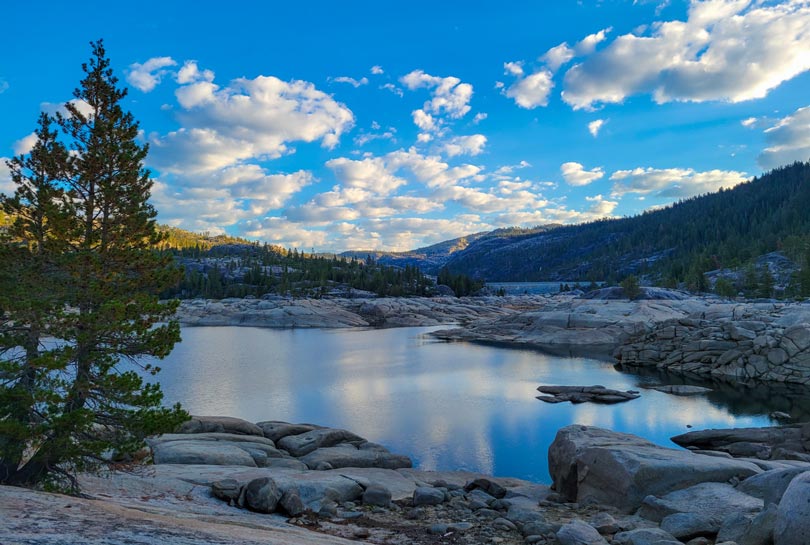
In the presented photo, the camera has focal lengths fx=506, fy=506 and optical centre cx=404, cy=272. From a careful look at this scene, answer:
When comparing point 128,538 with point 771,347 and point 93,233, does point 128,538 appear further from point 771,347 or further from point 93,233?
point 771,347

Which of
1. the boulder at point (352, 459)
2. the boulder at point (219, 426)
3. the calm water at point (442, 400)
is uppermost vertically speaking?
the boulder at point (219, 426)

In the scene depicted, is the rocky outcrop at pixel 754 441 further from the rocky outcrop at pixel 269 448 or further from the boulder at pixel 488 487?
the rocky outcrop at pixel 269 448

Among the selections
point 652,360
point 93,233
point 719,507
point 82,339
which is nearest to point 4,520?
point 82,339

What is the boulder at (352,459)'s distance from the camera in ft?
68.1

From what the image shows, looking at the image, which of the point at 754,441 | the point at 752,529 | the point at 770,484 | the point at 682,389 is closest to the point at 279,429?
the point at 770,484

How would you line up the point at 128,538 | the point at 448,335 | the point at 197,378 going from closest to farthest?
the point at 128,538 → the point at 197,378 → the point at 448,335

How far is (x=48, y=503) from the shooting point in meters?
7.25

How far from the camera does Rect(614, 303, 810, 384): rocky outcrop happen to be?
43000 mm

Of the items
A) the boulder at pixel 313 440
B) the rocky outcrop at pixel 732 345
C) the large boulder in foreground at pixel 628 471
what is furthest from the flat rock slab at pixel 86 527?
the rocky outcrop at pixel 732 345

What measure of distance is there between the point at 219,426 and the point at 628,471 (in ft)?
58.0

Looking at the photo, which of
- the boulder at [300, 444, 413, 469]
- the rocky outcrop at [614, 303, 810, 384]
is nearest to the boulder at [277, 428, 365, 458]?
the boulder at [300, 444, 413, 469]

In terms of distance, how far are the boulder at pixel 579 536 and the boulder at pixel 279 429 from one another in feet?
53.0

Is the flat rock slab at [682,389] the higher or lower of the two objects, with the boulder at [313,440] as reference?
lower

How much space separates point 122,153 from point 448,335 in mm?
71030
